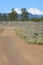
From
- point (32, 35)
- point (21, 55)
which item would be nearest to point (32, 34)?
point (32, 35)

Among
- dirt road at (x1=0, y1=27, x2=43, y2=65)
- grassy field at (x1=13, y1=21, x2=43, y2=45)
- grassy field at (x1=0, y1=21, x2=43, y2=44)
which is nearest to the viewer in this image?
dirt road at (x1=0, y1=27, x2=43, y2=65)

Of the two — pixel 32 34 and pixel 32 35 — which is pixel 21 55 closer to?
pixel 32 35

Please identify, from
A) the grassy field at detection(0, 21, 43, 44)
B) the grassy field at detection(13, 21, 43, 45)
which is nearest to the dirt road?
the grassy field at detection(13, 21, 43, 45)

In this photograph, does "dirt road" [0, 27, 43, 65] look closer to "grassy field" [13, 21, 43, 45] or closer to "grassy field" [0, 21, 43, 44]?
"grassy field" [13, 21, 43, 45]

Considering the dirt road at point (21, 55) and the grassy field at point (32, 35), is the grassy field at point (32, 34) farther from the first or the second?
the dirt road at point (21, 55)

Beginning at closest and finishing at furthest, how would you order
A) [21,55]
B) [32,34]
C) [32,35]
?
[21,55], [32,35], [32,34]

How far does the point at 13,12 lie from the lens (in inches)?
3804

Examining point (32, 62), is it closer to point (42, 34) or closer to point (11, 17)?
point (42, 34)

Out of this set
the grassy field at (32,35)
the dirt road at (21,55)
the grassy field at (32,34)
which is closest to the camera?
the dirt road at (21,55)

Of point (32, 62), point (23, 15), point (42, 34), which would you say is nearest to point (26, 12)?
point (23, 15)

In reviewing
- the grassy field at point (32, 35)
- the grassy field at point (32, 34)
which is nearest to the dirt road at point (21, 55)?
the grassy field at point (32, 35)

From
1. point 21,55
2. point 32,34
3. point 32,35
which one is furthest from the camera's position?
point 32,34

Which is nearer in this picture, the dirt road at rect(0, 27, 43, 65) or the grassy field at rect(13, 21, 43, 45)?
the dirt road at rect(0, 27, 43, 65)

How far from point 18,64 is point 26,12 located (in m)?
89.1
